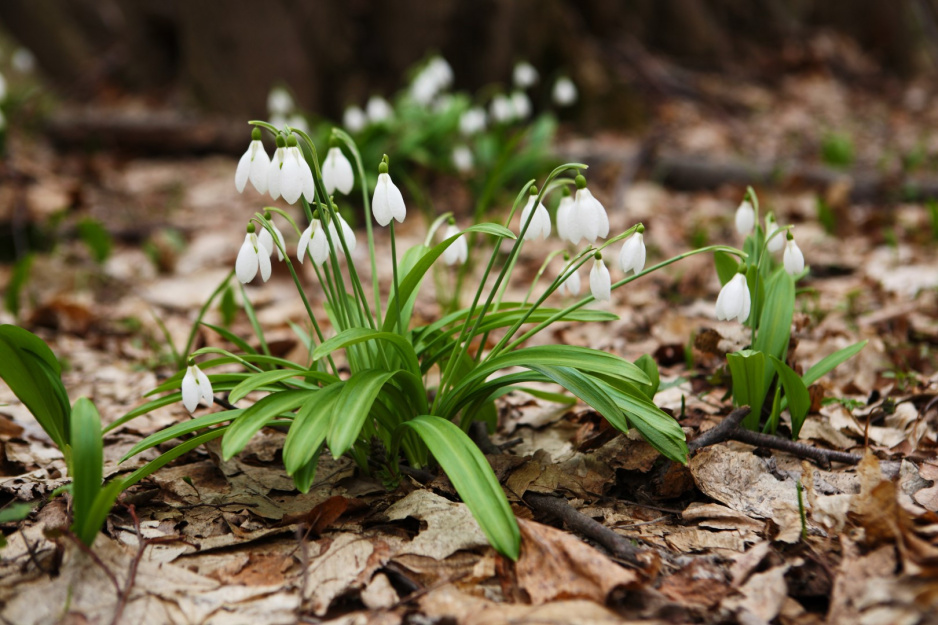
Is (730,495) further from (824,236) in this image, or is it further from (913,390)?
(824,236)

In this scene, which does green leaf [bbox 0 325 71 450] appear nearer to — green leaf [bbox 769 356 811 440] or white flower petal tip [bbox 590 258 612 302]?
white flower petal tip [bbox 590 258 612 302]

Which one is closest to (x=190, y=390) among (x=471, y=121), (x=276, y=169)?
(x=276, y=169)

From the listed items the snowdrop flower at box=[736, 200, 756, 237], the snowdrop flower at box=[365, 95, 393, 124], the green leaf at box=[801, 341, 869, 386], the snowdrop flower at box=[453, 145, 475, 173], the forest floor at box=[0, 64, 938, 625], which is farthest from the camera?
the snowdrop flower at box=[365, 95, 393, 124]

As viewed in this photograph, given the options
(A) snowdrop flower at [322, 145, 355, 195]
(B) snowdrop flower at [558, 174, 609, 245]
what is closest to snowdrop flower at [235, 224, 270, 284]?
(A) snowdrop flower at [322, 145, 355, 195]

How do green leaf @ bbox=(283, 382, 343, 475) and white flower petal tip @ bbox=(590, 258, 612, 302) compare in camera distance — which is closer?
green leaf @ bbox=(283, 382, 343, 475)

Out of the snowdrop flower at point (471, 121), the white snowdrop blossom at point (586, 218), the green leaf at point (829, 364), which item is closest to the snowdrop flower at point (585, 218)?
the white snowdrop blossom at point (586, 218)

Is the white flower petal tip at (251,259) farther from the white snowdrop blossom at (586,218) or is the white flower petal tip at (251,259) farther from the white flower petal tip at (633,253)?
the white flower petal tip at (633,253)
